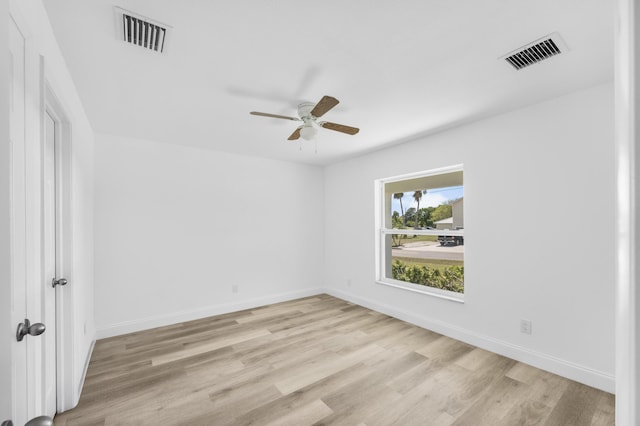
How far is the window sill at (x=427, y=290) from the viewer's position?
321 centimetres

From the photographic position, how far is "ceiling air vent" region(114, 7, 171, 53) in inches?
56.8

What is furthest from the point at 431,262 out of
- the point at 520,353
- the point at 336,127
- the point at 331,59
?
the point at 331,59

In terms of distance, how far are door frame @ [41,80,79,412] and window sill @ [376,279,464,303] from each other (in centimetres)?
340

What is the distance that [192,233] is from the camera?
3.81 metres

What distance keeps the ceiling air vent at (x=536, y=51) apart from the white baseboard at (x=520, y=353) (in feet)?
7.89

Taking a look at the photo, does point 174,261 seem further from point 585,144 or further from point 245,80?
point 585,144

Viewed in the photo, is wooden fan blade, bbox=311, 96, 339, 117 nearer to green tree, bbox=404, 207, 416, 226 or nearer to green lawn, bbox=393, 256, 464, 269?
green tree, bbox=404, 207, 416, 226

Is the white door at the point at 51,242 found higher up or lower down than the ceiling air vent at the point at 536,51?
lower down

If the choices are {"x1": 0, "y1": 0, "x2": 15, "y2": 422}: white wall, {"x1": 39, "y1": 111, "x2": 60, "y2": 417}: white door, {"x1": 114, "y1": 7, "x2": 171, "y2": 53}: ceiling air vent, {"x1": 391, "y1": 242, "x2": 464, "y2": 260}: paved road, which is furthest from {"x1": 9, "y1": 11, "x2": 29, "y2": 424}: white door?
{"x1": 391, "y1": 242, "x2": 464, "y2": 260}: paved road

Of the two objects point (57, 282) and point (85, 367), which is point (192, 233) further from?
point (57, 282)

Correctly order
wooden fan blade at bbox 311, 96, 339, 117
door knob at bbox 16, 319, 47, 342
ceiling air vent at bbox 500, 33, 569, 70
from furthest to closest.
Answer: wooden fan blade at bbox 311, 96, 339, 117
ceiling air vent at bbox 500, 33, 569, 70
door knob at bbox 16, 319, 47, 342

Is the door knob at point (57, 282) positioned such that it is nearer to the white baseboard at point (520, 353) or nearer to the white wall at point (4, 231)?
the white wall at point (4, 231)

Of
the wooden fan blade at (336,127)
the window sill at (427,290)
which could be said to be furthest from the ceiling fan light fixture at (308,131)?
the window sill at (427,290)

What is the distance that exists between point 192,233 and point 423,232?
3133 mm
